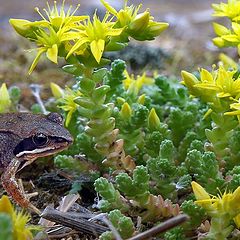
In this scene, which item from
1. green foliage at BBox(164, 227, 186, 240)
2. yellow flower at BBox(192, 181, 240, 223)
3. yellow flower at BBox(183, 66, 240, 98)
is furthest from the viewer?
yellow flower at BBox(183, 66, 240, 98)

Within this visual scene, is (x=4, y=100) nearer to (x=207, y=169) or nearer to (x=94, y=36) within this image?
(x=94, y=36)

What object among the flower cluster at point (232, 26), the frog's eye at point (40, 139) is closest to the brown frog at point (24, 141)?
the frog's eye at point (40, 139)

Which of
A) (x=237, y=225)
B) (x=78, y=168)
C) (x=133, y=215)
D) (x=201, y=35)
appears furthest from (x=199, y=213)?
(x=201, y=35)

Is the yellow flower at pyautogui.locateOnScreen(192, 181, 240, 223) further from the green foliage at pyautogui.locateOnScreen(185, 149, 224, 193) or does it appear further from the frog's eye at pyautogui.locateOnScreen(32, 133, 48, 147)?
the frog's eye at pyautogui.locateOnScreen(32, 133, 48, 147)

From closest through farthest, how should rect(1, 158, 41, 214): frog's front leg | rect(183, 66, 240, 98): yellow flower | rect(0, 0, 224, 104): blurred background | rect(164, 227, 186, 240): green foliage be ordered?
rect(164, 227, 186, 240): green foliage, rect(183, 66, 240, 98): yellow flower, rect(1, 158, 41, 214): frog's front leg, rect(0, 0, 224, 104): blurred background

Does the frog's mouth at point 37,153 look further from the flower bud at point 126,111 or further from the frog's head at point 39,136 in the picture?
the flower bud at point 126,111

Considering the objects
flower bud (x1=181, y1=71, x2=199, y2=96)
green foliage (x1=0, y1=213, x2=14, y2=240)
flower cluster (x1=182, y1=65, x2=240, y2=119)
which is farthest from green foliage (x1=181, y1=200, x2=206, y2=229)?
green foliage (x1=0, y1=213, x2=14, y2=240)
